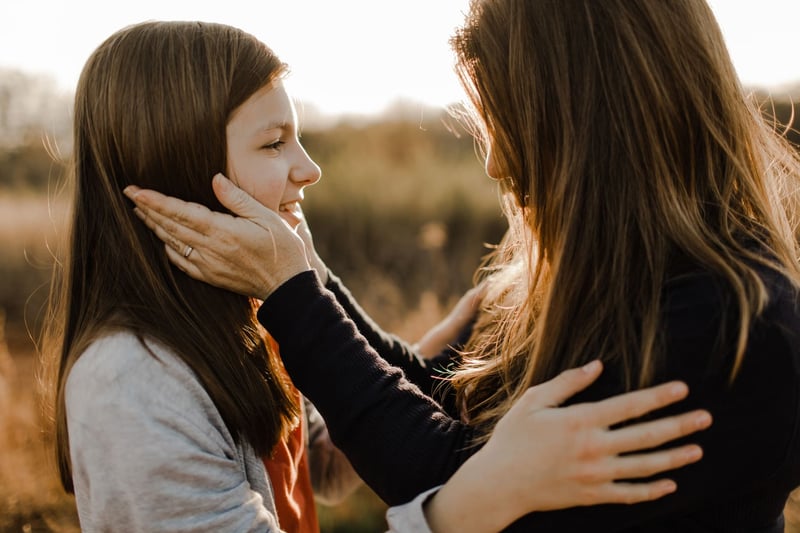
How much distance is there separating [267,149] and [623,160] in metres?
0.88

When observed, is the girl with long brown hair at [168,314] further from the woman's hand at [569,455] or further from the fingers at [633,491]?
the fingers at [633,491]

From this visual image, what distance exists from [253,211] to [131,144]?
330 mm

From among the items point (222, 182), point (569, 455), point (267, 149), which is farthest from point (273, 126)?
point (569, 455)

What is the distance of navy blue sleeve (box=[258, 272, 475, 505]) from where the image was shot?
1653 mm

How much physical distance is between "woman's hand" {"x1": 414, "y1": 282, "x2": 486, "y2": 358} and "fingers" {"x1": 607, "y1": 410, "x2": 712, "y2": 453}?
127 centimetres

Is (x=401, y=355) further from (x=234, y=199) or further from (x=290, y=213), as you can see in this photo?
(x=234, y=199)

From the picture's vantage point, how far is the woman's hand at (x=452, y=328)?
8.83 feet

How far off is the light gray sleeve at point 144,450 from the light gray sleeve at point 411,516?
0.30 meters

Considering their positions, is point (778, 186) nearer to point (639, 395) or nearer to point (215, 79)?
point (639, 395)

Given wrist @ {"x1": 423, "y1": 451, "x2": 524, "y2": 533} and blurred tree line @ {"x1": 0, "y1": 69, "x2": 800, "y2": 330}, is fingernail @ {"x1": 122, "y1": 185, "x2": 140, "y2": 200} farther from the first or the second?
blurred tree line @ {"x1": 0, "y1": 69, "x2": 800, "y2": 330}

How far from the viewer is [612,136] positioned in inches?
64.2

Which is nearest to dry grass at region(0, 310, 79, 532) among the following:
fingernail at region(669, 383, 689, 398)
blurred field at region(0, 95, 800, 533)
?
blurred field at region(0, 95, 800, 533)

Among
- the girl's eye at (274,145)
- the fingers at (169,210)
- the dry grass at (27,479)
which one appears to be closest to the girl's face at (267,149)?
the girl's eye at (274,145)

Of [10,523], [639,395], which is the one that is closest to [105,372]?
[639,395]
